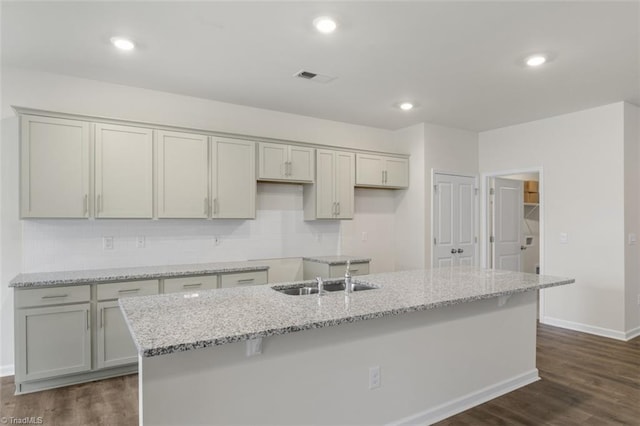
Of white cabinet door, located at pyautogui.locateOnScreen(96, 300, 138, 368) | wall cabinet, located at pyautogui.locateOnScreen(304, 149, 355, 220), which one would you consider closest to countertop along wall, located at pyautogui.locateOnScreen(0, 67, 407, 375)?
wall cabinet, located at pyautogui.locateOnScreen(304, 149, 355, 220)

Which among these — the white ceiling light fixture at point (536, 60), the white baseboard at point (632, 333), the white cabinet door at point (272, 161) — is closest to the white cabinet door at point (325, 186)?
the white cabinet door at point (272, 161)

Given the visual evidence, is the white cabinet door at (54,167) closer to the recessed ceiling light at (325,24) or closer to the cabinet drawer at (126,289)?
the cabinet drawer at (126,289)

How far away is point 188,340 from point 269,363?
22.1 inches

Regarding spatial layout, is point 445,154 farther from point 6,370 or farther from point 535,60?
point 6,370

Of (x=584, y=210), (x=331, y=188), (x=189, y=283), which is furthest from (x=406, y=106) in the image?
(x=189, y=283)

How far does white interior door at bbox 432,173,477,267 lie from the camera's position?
523cm

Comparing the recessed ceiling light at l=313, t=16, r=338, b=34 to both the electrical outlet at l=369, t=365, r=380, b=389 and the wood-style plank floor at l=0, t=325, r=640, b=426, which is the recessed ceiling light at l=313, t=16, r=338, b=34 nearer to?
the electrical outlet at l=369, t=365, r=380, b=389

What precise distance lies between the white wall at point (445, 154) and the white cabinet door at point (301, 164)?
1633 millimetres

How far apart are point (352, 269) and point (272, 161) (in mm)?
1545

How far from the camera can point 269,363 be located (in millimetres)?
1948

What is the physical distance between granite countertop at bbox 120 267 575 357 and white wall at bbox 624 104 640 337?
2073mm

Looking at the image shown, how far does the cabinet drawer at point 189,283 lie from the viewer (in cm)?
342

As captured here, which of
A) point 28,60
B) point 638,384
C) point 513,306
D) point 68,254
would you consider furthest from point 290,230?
point 638,384

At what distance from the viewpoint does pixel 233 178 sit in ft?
13.0
